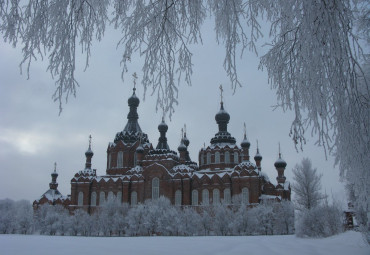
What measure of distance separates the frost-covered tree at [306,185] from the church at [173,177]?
6.17ft

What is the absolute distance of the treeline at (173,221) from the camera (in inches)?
1116

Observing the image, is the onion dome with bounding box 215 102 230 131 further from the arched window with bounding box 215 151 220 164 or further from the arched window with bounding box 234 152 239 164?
the arched window with bounding box 234 152 239 164

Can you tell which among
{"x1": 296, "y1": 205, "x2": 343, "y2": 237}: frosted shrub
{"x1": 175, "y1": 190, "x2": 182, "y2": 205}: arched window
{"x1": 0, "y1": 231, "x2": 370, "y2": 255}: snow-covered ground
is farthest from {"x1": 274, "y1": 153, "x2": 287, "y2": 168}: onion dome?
{"x1": 0, "y1": 231, "x2": 370, "y2": 255}: snow-covered ground

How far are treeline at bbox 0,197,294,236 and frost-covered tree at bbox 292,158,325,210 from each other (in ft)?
17.6

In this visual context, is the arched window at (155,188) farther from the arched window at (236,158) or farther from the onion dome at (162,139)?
the arched window at (236,158)

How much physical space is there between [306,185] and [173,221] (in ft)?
51.4

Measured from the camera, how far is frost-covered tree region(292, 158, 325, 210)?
3566cm

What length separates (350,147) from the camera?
4637mm

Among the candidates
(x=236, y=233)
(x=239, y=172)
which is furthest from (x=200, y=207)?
(x=236, y=233)

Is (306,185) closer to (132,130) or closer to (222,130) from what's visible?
(222,130)

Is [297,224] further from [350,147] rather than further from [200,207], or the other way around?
[350,147]

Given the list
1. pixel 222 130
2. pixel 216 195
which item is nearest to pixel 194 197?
pixel 216 195

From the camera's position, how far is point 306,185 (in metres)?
Result: 36.4

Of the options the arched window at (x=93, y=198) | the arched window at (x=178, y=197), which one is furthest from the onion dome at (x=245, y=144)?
the arched window at (x=93, y=198)
